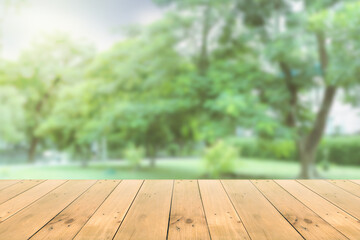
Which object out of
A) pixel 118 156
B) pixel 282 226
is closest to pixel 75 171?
pixel 118 156

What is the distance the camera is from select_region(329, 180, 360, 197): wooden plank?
1568 mm

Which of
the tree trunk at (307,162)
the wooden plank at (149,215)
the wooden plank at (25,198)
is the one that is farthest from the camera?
the tree trunk at (307,162)

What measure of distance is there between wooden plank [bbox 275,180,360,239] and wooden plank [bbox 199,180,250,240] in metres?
0.32

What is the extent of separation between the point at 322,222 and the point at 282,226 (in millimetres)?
162

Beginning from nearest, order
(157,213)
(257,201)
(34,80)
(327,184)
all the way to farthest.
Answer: (157,213) < (257,201) < (327,184) < (34,80)

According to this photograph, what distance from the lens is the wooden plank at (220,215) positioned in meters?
0.95

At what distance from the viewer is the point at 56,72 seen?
4.54m

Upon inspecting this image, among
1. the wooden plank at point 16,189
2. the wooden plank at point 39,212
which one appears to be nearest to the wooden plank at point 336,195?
the wooden plank at point 39,212

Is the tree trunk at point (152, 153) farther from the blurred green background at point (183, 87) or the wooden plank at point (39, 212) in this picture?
the wooden plank at point (39, 212)

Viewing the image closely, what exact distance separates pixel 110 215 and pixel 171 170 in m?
3.47

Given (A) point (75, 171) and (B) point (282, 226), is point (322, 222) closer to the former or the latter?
(B) point (282, 226)

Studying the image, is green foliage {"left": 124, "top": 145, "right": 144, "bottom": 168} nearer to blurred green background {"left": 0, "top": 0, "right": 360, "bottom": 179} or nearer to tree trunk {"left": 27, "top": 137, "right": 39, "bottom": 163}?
blurred green background {"left": 0, "top": 0, "right": 360, "bottom": 179}

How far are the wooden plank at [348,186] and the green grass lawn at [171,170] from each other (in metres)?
2.58

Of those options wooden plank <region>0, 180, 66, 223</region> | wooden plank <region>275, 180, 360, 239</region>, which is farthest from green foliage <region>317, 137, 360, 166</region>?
wooden plank <region>0, 180, 66, 223</region>
